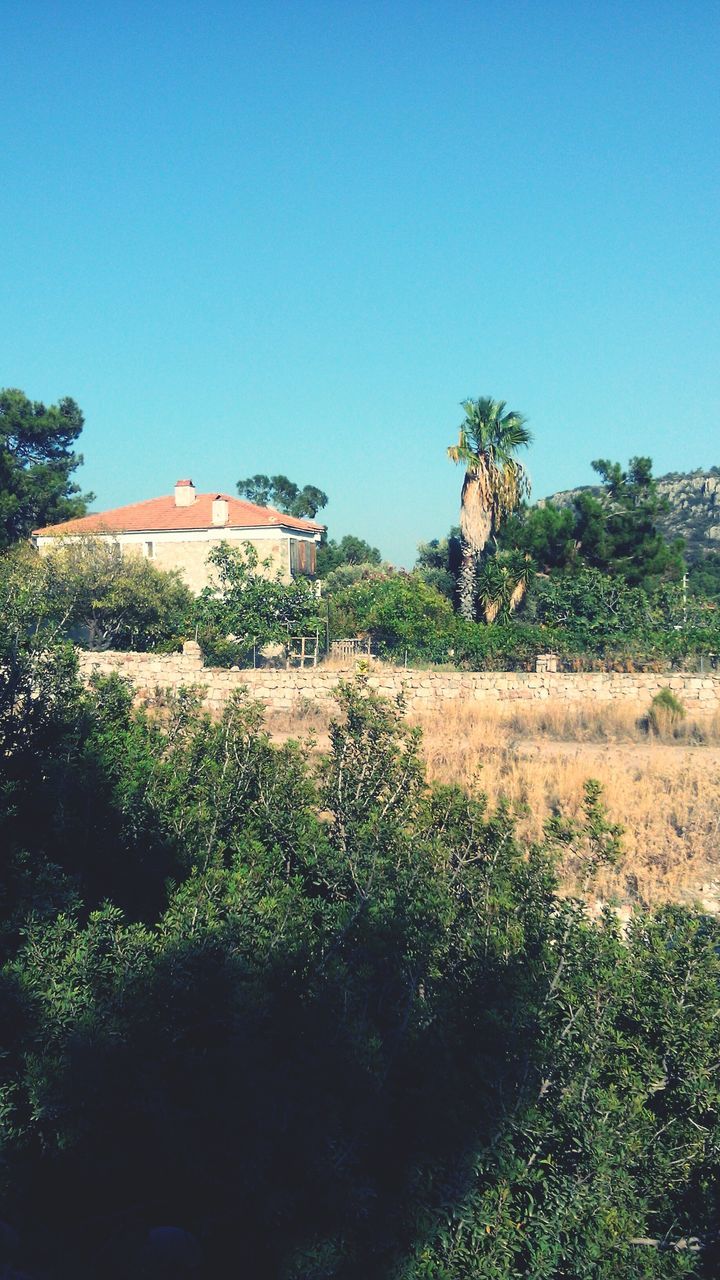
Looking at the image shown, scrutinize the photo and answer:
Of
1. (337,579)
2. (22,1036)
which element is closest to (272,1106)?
(22,1036)

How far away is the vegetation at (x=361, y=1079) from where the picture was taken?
4113mm

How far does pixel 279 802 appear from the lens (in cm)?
719

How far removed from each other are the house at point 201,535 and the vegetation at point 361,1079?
2990 cm

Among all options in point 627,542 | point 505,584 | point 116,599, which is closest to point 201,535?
point 116,599

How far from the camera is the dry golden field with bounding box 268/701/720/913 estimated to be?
1156 cm

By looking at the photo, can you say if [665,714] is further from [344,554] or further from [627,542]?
[344,554]

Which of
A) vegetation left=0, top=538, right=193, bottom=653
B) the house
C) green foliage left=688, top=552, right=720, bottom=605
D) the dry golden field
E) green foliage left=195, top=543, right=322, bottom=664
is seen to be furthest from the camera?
green foliage left=688, top=552, right=720, bottom=605

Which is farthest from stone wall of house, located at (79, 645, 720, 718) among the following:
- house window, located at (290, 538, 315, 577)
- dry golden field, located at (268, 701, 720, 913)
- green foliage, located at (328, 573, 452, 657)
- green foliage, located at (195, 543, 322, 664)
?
house window, located at (290, 538, 315, 577)

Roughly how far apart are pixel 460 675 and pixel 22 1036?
19157 millimetres

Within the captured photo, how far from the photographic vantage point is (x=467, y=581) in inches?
1336

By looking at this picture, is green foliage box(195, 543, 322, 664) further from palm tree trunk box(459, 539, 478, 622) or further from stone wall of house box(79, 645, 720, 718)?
palm tree trunk box(459, 539, 478, 622)

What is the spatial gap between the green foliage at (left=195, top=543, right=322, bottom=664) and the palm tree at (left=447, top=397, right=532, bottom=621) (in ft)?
26.8

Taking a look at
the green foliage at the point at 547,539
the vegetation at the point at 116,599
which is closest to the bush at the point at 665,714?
the green foliage at the point at 547,539

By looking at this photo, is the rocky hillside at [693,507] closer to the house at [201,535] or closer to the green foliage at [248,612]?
the house at [201,535]
